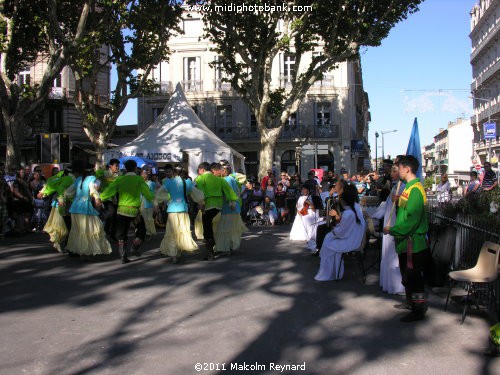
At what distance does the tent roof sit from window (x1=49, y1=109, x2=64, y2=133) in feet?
81.6

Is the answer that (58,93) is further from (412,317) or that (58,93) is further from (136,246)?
(412,317)

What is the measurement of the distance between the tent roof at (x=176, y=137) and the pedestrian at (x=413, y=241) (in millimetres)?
13951

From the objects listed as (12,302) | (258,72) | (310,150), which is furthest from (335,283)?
(258,72)

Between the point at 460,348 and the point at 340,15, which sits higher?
the point at 340,15

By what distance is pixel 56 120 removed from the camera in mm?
43906

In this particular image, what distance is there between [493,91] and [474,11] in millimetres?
15266

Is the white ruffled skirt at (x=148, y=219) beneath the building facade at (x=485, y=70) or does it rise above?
beneath

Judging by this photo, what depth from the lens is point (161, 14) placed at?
22797 millimetres

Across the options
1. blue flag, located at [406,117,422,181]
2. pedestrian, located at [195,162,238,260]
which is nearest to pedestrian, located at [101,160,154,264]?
pedestrian, located at [195,162,238,260]

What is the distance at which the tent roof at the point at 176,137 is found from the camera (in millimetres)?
19500

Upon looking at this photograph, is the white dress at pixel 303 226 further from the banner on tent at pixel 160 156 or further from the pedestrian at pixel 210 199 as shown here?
the banner on tent at pixel 160 156

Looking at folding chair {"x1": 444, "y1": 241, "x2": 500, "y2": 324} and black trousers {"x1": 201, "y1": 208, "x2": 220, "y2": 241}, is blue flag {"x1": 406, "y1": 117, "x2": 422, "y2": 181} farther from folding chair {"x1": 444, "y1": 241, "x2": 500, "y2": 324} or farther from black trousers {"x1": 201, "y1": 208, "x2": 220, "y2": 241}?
black trousers {"x1": 201, "y1": 208, "x2": 220, "y2": 241}

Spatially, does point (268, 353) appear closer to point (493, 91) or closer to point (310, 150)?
point (310, 150)

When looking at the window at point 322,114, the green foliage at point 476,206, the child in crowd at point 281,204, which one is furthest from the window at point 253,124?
the green foliage at point 476,206
